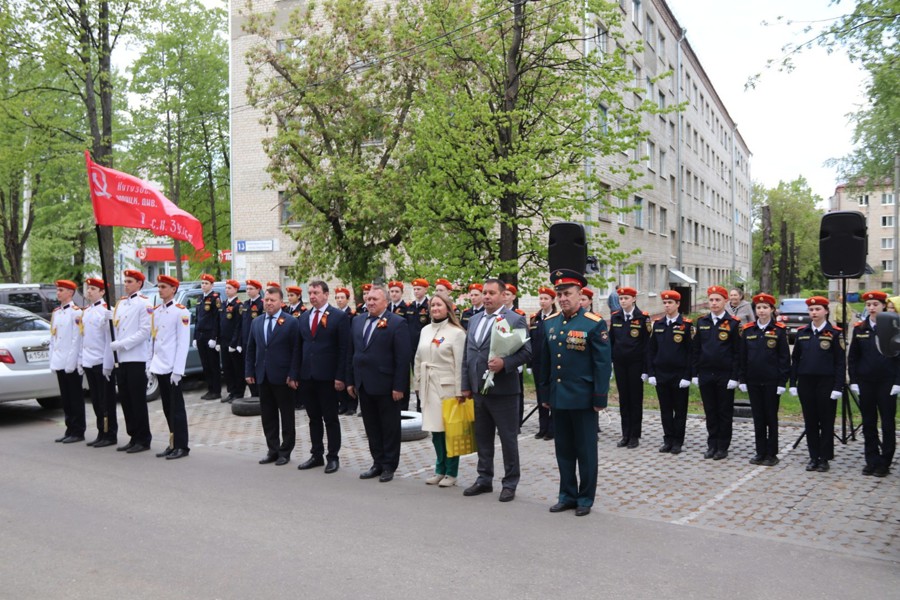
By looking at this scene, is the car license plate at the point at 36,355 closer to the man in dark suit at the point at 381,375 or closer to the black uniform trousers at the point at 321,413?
the black uniform trousers at the point at 321,413

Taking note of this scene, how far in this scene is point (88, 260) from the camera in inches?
1484

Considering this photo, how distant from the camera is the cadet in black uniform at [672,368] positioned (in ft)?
31.3

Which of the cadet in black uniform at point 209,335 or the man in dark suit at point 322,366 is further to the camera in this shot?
the cadet in black uniform at point 209,335

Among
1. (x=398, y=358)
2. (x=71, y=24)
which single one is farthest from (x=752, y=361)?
(x=71, y=24)

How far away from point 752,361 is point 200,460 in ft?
21.1

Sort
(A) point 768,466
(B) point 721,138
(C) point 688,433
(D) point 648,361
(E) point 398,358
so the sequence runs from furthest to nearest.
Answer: (B) point 721,138
(C) point 688,433
(D) point 648,361
(A) point 768,466
(E) point 398,358

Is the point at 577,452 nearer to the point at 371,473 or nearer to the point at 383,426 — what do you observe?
the point at 383,426

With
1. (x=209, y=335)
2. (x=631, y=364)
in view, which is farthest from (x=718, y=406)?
(x=209, y=335)

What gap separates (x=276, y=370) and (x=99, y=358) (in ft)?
9.27

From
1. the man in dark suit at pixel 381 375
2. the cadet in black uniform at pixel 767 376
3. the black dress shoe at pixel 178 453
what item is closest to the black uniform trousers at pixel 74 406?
the black dress shoe at pixel 178 453

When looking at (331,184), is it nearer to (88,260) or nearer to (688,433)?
(688,433)

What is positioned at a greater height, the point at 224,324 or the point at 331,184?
the point at 331,184

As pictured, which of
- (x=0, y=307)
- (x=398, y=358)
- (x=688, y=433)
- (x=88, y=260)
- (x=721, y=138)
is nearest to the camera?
(x=398, y=358)

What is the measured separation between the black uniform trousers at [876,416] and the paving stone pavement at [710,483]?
22 cm
